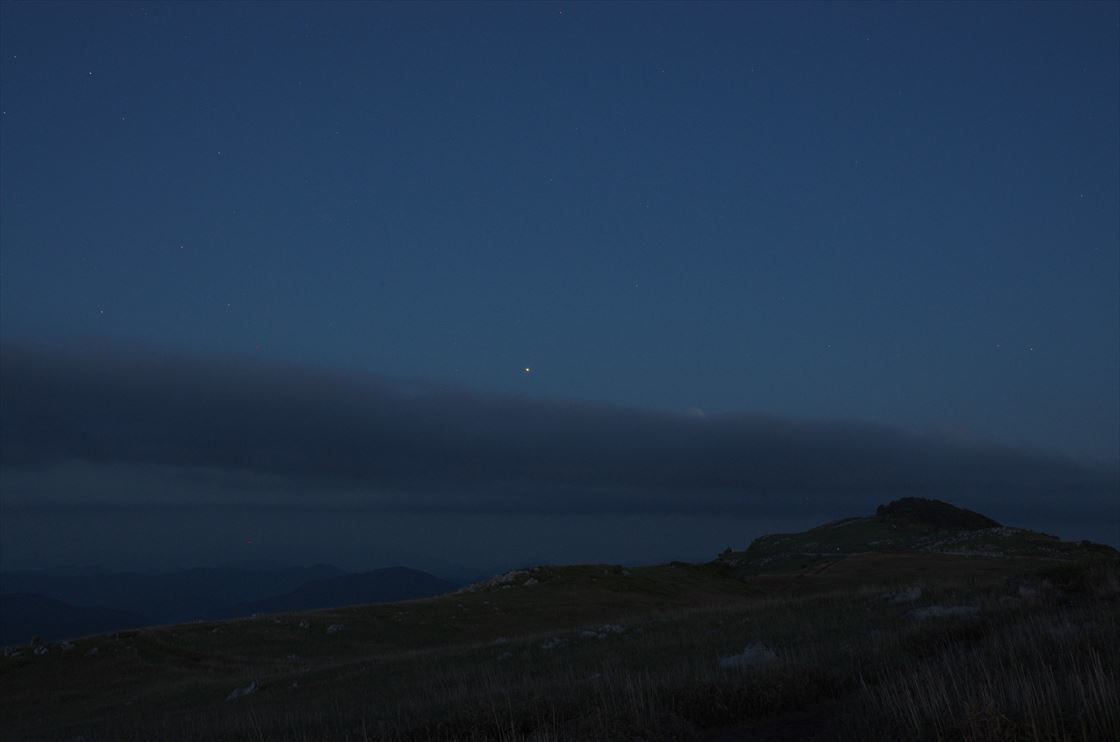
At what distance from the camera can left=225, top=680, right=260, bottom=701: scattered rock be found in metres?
18.1

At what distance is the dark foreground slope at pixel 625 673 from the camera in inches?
256

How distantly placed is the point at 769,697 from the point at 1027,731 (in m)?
3.68

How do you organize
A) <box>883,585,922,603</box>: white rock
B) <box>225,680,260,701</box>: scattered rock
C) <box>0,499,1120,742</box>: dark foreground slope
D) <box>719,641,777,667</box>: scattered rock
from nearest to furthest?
<box>0,499,1120,742</box>: dark foreground slope, <box>719,641,777,667</box>: scattered rock, <box>225,680,260,701</box>: scattered rock, <box>883,585,922,603</box>: white rock

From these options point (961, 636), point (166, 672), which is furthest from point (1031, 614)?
point (166, 672)

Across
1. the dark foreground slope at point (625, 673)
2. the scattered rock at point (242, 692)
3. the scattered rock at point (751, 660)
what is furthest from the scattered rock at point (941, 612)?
the scattered rock at point (242, 692)

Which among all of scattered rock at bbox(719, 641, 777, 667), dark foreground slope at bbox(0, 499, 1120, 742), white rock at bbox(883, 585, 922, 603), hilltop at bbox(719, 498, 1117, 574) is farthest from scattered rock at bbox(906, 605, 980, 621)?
hilltop at bbox(719, 498, 1117, 574)

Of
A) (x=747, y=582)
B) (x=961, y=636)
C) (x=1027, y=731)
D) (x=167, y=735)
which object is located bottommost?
(x=747, y=582)

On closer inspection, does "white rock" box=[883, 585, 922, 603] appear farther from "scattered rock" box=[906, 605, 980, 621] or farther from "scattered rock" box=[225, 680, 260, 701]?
"scattered rock" box=[225, 680, 260, 701]

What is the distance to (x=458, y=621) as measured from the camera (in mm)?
32625

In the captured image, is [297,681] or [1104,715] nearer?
[1104,715]

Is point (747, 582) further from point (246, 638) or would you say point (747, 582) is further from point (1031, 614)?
point (1031, 614)

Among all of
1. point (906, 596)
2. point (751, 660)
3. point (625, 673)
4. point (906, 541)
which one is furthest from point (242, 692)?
point (906, 541)

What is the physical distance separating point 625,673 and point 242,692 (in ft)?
41.6

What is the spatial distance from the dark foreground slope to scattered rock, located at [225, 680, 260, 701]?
0.09 metres
